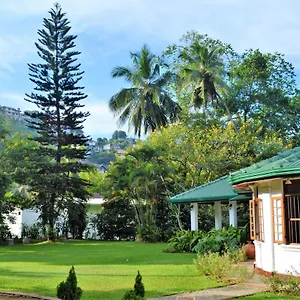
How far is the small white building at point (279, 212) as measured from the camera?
29.6 feet

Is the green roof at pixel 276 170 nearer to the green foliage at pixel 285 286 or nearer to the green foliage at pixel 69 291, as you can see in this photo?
the green foliage at pixel 285 286

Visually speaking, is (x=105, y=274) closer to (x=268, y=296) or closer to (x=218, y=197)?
(x=268, y=296)

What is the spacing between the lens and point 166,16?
12.5 metres

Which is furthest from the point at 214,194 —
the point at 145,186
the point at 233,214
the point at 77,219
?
the point at 77,219

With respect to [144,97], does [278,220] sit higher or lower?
lower

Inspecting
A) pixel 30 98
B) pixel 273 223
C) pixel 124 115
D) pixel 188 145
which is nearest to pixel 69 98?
pixel 30 98

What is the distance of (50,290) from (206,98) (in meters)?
20.1

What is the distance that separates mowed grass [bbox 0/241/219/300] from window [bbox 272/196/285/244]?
157cm

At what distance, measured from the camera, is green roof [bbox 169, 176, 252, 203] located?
51.2ft

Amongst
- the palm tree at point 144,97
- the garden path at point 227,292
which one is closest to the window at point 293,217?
the garden path at point 227,292

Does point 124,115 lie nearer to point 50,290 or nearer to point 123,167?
point 123,167

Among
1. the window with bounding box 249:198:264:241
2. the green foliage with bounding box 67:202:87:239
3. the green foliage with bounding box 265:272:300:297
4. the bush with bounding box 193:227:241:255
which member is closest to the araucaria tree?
the green foliage with bounding box 67:202:87:239

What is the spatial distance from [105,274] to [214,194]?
669cm

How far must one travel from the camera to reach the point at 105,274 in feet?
34.5
